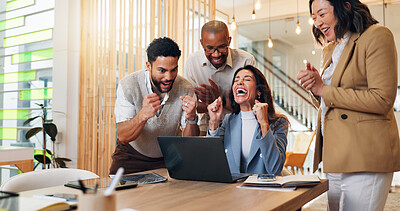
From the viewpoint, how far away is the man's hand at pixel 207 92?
7.23 ft

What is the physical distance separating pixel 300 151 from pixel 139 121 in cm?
466

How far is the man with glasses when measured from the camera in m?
2.17

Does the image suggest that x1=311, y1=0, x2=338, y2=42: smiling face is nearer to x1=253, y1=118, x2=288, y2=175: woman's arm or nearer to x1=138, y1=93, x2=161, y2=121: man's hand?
x1=253, y1=118, x2=288, y2=175: woman's arm

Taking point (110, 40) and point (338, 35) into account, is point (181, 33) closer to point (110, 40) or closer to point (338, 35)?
point (110, 40)

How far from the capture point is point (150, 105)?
6.33ft

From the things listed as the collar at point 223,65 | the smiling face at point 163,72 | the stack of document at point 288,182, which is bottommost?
the stack of document at point 288,182

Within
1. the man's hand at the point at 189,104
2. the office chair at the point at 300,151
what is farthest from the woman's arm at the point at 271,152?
the office chair at the point at 300,151

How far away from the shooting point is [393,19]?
5.64 metres

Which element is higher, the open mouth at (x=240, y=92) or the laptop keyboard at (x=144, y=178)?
the open mouth at (x=240, y=92)

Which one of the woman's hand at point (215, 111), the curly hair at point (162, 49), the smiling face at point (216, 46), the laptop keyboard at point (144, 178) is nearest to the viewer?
the laptop keyboard at point (144, 178)

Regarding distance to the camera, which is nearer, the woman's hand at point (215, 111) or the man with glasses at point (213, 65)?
the woman's hand at point (215, 111)

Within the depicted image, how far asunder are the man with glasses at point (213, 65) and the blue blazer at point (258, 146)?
24cm

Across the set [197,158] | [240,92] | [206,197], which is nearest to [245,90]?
[240,92]

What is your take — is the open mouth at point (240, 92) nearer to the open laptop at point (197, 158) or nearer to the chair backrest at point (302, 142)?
the open laptop at point (197, 158)
